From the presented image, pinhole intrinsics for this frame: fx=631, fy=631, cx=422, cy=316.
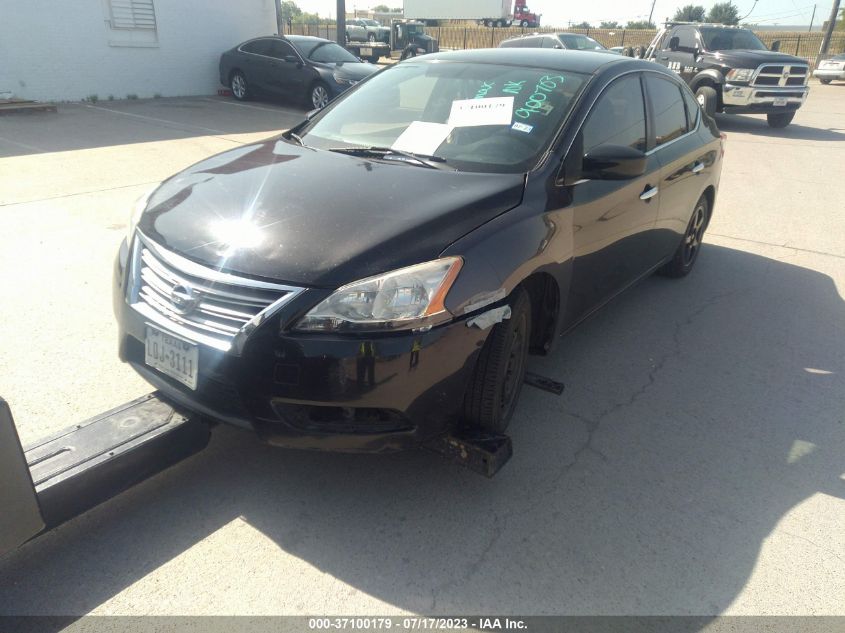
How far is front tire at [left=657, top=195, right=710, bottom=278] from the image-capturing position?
507 centimetres

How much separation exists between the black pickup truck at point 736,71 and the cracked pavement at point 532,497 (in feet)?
33.0

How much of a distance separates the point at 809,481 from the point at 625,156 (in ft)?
5.63

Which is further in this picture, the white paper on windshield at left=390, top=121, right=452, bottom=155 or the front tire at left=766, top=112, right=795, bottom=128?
A: the front tire at left=766, top=112, right=795, bottom=128

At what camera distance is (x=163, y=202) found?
2.88m

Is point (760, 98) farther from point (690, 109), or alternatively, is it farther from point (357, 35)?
point (357, 35)

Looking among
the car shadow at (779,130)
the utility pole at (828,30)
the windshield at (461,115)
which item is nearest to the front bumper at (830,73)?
the utility pole at (828,30)

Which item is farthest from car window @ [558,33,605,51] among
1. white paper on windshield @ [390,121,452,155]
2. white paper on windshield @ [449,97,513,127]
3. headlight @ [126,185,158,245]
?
headlight @ [126,185,158,245]

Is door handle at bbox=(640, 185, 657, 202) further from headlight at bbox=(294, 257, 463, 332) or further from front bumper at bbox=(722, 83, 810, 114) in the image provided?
front bumper at bbox=(722, 83, 810, 114)

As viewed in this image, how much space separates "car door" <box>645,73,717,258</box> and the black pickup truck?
9.38m

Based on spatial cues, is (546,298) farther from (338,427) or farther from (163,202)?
(163,202)

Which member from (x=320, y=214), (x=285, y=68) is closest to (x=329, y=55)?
(x=285, y=68)

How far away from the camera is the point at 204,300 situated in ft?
7.57

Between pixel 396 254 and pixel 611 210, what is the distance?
5.20ft

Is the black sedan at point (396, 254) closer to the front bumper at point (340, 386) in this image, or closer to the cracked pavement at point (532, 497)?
the front bumper at point (340, 386)
